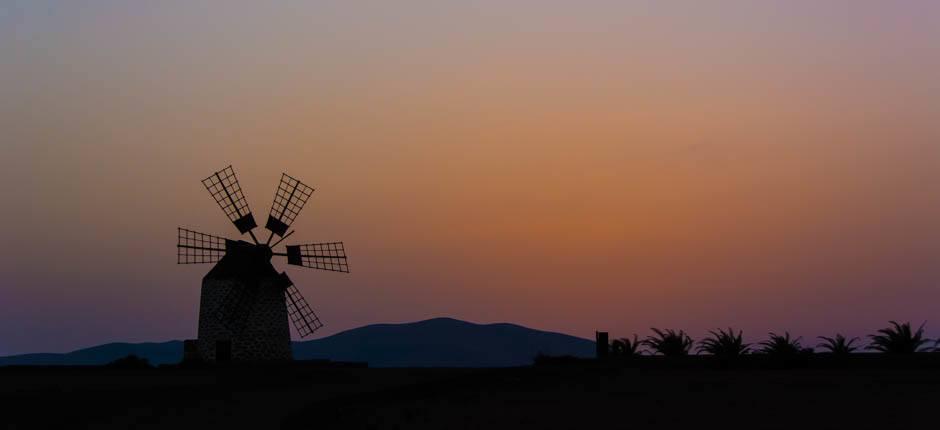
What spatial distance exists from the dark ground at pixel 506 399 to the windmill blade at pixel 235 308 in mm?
11727

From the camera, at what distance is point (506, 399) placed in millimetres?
29141

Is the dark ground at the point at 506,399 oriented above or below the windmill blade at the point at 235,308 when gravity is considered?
below

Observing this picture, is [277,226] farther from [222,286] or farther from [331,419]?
[331,419]

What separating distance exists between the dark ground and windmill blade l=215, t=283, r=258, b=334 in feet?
38.5

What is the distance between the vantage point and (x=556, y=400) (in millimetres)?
28172

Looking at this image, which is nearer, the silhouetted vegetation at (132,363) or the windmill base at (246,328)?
the silhouetted vegetation at (132,363)

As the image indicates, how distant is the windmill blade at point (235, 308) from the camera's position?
5269 centimetres

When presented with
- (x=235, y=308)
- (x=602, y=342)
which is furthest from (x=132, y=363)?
(x=602, y=342)

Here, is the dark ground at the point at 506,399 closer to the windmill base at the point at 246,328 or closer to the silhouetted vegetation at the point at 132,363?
the silhouetted vegetation at the point at 132,363

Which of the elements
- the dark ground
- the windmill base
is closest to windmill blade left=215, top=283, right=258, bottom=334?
the windmill base

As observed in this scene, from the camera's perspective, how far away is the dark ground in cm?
2394

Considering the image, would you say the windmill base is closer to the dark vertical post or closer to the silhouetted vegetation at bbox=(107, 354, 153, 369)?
the silhouetted vegetation at bbox=(107, 354, 153, 369)

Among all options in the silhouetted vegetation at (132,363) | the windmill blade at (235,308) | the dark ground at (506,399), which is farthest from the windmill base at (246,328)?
the dark ground at (506,399)

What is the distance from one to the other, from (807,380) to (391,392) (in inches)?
451
